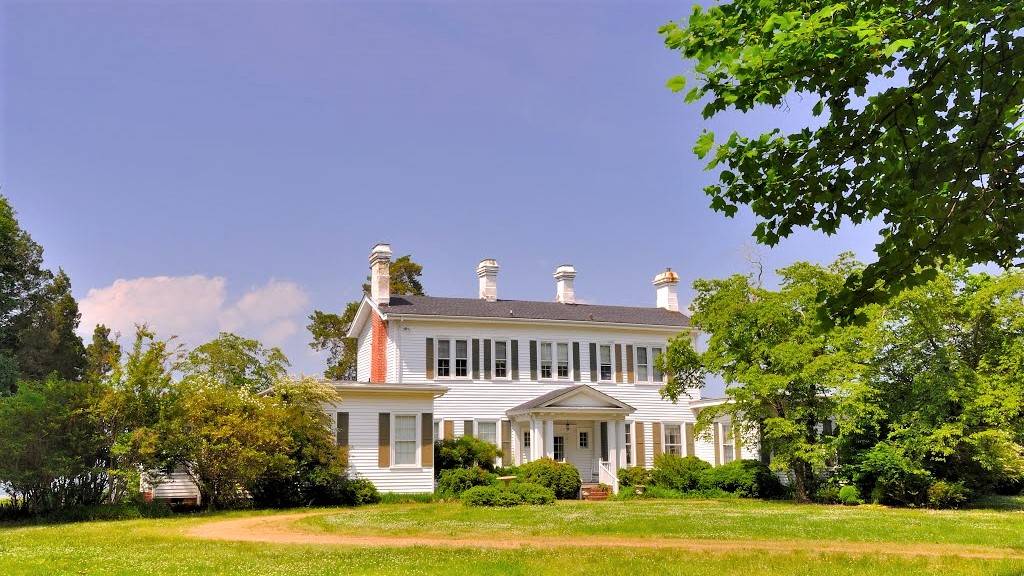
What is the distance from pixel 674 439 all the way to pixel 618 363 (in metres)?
4.16

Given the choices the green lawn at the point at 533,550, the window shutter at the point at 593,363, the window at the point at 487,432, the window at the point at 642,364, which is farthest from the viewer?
the window at the point at 642,364

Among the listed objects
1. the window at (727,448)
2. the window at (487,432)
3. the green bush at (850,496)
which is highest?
the window at (487,432)

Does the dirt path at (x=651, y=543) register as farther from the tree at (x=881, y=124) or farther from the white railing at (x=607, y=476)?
the white railing at (x=607, y=476)

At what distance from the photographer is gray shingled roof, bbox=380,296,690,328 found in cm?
3391

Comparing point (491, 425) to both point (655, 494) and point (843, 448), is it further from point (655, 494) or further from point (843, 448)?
point (843, 448)

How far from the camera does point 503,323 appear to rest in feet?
112

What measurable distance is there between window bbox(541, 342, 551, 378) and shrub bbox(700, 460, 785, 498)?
7.63 m

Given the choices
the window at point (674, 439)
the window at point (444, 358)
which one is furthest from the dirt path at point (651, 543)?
the window at point (674, 439)

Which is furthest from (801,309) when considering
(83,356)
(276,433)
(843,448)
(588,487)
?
(83,356)

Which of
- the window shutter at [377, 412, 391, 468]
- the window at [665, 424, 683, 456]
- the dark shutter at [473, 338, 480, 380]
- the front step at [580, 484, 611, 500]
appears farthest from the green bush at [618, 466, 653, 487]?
the window shutter at [377, 412, 391, 468]

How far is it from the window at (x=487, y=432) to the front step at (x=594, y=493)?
4496 millimetres

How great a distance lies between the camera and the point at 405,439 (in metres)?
28.0

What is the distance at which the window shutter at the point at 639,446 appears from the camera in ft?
115

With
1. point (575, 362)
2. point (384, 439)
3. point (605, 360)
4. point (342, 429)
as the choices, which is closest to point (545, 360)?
point (575, 362)
